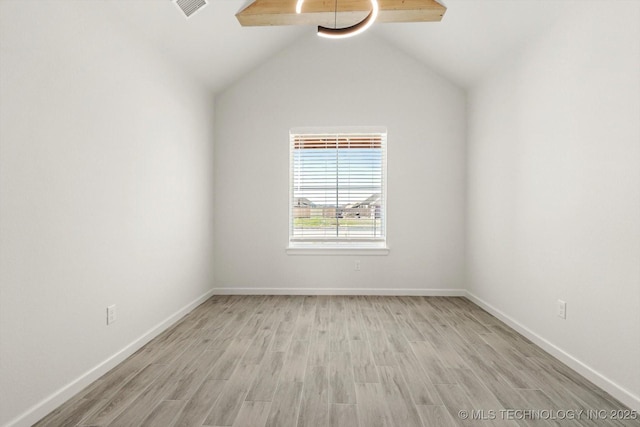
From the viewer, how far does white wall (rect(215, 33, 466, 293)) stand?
4.52 m

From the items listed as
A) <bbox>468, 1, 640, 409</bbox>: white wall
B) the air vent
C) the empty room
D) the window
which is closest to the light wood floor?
the empty room

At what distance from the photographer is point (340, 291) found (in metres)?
4.55

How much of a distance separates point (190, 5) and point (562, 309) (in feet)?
13.1

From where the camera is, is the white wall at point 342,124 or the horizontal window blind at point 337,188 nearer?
the white wall at point 342,124

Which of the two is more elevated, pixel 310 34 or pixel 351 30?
pixel 310 34

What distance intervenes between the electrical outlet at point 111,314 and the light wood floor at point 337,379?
0.36 m

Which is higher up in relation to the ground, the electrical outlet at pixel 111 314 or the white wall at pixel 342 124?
the white wall at pixel 342 124

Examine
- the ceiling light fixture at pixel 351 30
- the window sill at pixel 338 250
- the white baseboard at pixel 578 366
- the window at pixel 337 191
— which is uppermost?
the ceiling light fixture at pixel 351 30

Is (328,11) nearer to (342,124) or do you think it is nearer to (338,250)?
(342,124)

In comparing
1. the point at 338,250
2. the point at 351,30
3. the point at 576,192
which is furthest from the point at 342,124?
the point at 576,192

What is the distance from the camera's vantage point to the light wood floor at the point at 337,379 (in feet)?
6.16

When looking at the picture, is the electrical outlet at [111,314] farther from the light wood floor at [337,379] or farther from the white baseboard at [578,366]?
the white baseboard at [578,366]

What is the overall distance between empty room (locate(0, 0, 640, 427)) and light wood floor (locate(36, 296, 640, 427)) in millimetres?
20

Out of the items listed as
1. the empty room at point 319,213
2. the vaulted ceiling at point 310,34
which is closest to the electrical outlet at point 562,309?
the empty room at point 319,213
